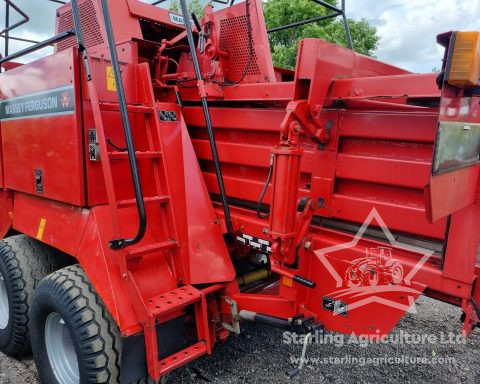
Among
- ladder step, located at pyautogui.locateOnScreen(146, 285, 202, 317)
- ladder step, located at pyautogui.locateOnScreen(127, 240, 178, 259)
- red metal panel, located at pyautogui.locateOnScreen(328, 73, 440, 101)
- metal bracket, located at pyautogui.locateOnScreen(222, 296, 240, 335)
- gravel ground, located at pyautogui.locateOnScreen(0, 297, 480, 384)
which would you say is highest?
red metal panel, located at pyautogui.locateOnScreen(328, 73, 440, 101)

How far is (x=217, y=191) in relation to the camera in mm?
2750

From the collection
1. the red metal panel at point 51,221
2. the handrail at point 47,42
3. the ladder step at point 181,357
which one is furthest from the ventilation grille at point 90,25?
the ladder step at point 181,357

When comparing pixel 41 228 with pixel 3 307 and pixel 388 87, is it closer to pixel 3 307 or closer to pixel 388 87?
pixel 3 307

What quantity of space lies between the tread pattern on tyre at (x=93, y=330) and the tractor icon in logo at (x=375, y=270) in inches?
50.9

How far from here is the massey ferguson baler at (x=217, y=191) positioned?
182cm

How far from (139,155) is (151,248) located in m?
0.55

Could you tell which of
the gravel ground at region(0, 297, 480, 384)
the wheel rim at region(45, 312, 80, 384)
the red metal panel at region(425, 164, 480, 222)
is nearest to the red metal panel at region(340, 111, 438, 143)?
the red metal panel at region(425, 164, 480, 222)

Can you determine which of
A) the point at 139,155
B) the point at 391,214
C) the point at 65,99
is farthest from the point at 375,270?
the point at 65,99

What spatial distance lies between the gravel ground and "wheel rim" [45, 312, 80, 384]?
361mm

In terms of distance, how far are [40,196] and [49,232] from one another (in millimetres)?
295

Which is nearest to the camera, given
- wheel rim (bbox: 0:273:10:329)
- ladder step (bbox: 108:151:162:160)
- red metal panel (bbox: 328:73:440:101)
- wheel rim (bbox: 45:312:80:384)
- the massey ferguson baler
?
red metal panel (bbox: 328:73:440:101)

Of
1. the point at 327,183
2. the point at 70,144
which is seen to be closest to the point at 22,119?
the point at 70,144

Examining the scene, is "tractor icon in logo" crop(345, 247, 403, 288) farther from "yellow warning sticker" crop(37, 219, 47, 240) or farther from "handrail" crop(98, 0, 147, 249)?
"yellow warning sticker" crop(37, 219, 47, 240)

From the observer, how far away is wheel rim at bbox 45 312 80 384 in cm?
249
